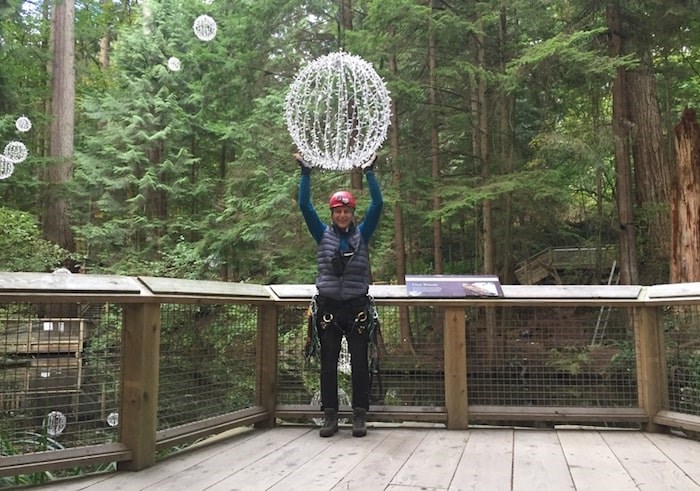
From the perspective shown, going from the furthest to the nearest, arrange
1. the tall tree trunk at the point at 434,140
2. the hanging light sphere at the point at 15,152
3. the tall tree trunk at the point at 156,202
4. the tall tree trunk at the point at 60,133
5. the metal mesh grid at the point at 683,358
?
1. the tall tree trunk at the point at 156,202
2. the tall tree trunk at the point at 60,133
3. the hanging light sphere at the point at 15,152
4. the tall tree trunk at the point at 434,140
5. the metal mesh grid at the point at 683,358

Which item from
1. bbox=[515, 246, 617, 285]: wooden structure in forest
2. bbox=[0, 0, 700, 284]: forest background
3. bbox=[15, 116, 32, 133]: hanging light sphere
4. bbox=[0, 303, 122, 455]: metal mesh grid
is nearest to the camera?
bbox=[0, 303, 122, 455]: metal mesh grid

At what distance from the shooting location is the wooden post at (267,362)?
4016 mm

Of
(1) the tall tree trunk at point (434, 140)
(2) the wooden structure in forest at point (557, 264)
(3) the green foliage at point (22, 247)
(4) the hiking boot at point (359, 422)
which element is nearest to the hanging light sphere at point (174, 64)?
(3) the green foliage at point (22, 247)

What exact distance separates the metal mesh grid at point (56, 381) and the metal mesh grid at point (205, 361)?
316 mm

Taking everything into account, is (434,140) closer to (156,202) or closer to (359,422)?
(359,422)

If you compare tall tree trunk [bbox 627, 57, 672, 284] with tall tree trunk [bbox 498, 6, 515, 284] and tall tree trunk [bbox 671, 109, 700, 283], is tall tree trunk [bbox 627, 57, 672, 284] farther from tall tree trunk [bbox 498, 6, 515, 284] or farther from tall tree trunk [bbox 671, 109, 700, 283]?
tall tree trunk [bbox 498, 6, 515, 284]

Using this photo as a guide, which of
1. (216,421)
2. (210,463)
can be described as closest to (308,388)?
(216,421)

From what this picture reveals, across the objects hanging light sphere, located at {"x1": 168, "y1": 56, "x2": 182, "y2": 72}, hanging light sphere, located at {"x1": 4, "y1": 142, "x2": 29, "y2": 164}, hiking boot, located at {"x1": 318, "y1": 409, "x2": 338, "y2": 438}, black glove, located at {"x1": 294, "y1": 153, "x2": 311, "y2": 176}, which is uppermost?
hanging light sphere, located at {"x1": 168, "y1": 56, "x2": 182, "y2": 72}

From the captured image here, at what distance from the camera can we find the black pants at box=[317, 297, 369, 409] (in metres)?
3.61

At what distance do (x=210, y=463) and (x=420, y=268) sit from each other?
8.60m

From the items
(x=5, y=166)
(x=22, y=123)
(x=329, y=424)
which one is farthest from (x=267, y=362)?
(x=22, y=123)

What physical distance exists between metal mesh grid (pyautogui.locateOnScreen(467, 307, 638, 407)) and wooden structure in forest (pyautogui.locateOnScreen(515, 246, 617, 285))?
755 centimetres

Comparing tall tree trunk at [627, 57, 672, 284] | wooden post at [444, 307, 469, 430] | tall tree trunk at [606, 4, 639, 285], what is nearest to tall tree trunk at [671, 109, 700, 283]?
tall tree trunk at [606, 4, 639, 285]

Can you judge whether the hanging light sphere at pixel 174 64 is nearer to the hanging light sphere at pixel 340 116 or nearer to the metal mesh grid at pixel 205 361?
the hanging light sphere at pixel 340 116
